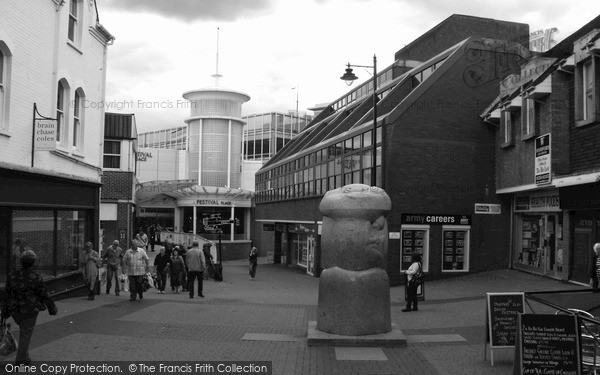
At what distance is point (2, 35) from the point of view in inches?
496

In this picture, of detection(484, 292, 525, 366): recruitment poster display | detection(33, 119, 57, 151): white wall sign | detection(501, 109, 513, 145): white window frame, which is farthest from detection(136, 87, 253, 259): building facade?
detection(484, 292, 525, 366): recruitment poster display

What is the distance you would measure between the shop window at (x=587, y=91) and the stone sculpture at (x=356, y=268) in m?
9.15

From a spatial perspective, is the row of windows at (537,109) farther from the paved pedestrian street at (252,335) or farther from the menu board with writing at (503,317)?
the menu board with writing at (503,317)

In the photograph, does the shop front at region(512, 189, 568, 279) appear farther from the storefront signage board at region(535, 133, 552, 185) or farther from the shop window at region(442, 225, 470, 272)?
the shop window at region(442, 225, 470, 272)

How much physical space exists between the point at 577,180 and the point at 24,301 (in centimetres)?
1473

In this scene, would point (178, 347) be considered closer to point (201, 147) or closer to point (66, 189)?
point (66, 189)

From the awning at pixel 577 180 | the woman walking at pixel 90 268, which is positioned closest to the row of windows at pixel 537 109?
the awning at pixel 577 180

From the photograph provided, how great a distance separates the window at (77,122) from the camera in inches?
701

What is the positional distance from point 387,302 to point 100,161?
12367mm

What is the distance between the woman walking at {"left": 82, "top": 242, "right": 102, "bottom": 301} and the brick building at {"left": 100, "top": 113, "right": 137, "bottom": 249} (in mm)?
14165

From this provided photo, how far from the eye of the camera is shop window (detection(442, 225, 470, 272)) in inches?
935

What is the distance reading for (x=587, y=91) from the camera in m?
17.2

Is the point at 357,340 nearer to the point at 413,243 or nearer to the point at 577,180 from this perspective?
the point at 577,180

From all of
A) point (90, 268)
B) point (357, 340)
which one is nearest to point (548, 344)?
point (357, 340)
